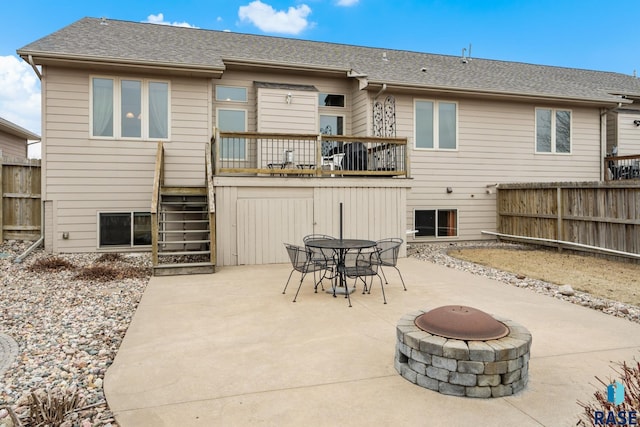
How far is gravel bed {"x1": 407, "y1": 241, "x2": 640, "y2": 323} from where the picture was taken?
194 inches

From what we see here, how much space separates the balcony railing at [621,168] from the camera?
11471mm

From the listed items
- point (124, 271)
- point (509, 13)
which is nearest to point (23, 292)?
point (124, 271)

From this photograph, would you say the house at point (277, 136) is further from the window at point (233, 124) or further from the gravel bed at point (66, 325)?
the gravel bed at point (66, 325)

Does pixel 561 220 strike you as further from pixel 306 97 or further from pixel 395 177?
pixel 306 97

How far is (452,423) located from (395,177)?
23.0 feet

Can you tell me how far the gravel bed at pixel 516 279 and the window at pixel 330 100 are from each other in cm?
434

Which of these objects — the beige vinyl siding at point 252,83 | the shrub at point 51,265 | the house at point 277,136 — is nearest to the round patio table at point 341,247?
the house at point 277,136

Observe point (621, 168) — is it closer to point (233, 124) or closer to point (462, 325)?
point (233, 124)

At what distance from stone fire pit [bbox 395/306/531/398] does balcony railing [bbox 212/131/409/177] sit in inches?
216

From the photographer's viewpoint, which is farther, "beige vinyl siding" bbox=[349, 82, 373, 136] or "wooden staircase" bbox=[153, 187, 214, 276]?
"beige vinyl siding" bbox=[349, 82, 373, 136]

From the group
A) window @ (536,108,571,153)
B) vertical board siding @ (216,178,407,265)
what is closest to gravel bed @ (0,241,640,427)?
vertical board siding @ (216,178,407,265)

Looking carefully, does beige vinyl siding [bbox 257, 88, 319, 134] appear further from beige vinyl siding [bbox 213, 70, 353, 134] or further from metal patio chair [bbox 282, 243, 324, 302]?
metal patio chair [bbox 282, 243, 324, 302]

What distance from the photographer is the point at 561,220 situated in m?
9.48

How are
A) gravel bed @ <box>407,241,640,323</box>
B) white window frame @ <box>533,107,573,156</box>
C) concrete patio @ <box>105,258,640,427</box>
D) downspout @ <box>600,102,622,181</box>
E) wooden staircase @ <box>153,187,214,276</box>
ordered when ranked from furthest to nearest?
downspout @ <box>600,102,622,181</box>, white window frame @ <box>533,107,573,156</box>, wooden staircase @ <box>153,187,214,276</box>, gravel bed @ <box>407,241,640,323</box>, concrete patio @ <box>105,258,640,427</box>
